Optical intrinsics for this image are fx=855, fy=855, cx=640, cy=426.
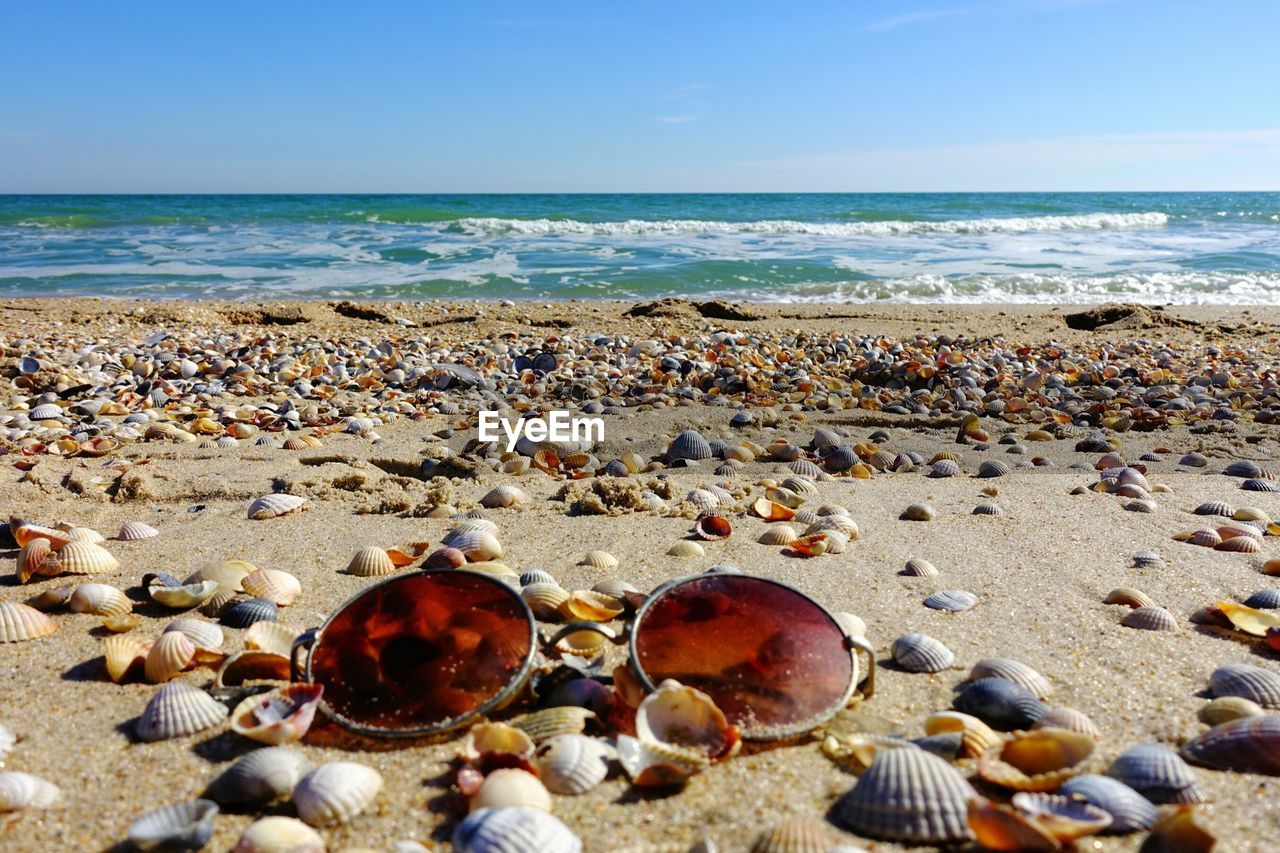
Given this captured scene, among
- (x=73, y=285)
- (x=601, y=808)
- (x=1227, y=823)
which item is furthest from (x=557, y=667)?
(x=73, y=285)

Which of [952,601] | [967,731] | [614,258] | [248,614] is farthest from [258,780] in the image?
[614,258]

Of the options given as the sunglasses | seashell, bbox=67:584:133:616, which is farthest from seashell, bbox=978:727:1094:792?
seashell, bbox=67:584:133:616

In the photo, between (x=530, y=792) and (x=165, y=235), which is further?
(x=165, y=235)

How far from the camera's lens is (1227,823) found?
4.44 feet

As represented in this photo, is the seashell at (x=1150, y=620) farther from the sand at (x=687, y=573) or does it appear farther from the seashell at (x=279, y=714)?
the seashell at (x=279, y=714)

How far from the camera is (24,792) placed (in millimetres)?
1396

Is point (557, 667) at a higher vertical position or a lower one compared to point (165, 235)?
lower

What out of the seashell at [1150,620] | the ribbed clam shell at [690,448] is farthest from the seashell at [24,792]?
the ribbed clam shell at [690,448]

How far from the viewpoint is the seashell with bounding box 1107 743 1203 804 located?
55.8 inches

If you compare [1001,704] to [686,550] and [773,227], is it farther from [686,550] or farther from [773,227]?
[773,227]

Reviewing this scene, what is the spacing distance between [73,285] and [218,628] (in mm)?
13824

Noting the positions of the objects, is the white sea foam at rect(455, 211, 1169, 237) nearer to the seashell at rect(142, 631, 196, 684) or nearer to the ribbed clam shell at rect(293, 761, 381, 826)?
the seashell at rect(142, 631, 196, 684)

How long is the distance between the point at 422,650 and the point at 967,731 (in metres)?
1.05

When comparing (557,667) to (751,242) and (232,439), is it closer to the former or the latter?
(232,439)
